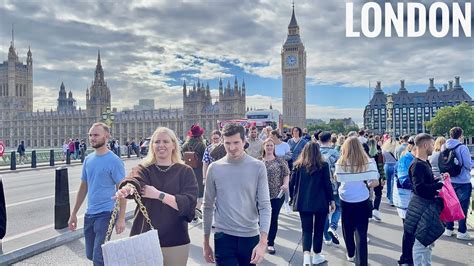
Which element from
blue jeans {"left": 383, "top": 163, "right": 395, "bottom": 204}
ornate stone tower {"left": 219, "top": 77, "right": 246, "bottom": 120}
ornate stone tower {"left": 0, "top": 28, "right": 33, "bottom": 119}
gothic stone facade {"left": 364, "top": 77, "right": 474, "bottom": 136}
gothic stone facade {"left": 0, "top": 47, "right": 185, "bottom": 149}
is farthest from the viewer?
gothic stone facade {"left": 364, "top": 77, "right": 474, "bottom": 136}

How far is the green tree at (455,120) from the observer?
7669cm

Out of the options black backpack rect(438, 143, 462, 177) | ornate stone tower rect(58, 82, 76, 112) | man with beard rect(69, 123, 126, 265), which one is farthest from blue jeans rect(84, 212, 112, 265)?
ornate stone tower rect(58, 82, 76, 112)

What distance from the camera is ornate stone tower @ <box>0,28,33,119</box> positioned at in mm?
118500

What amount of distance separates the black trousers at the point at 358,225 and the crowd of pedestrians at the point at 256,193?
13 millimetres

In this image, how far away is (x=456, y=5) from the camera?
1048 centimetres

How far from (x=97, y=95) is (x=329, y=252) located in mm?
120003

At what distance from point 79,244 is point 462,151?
661 cm

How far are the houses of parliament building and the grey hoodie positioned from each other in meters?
101

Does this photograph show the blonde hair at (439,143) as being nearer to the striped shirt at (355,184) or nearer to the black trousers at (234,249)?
the striped shirt at (355,184)

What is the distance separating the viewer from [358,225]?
529 cm

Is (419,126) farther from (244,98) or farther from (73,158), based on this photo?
(73,158)

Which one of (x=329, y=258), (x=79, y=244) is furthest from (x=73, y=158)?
(x=329, y=258)

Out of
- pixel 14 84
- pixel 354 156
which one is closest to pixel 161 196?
pixel 354 156

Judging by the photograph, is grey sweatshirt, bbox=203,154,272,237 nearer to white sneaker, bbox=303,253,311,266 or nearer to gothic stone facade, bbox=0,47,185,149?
white sneaker, bbox=303,253,311,266
